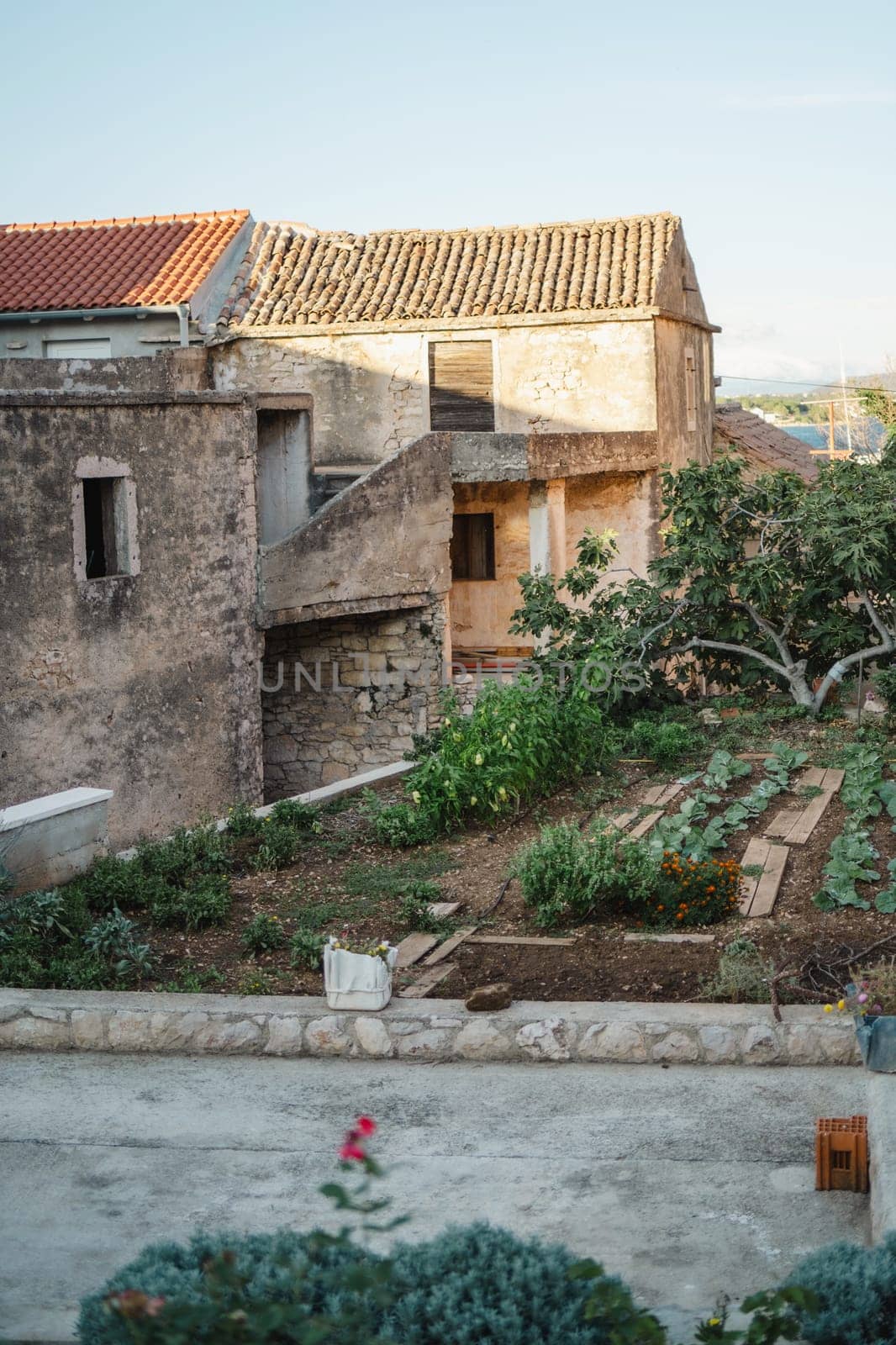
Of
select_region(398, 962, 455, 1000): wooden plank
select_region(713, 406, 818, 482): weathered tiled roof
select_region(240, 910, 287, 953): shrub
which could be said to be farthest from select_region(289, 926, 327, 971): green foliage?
select_region(713, 406, 818, 482): weathered tiled roof

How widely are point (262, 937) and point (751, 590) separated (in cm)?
732

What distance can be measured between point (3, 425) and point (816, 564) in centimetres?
747

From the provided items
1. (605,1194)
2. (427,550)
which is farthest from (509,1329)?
(427,550)

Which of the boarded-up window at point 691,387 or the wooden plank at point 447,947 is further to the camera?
the boarded-up window at point 691,387

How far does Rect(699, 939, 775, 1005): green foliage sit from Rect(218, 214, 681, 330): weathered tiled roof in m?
16.0

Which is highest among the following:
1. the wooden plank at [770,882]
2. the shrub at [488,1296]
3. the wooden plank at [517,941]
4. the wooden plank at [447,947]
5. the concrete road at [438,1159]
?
the wooden plank at [770,882]

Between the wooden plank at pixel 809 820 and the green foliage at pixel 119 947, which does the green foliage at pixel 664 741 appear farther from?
the green foliage at pixel 119 947

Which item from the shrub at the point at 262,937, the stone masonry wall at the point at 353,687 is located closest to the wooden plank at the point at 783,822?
the shrub at the point at 262,937

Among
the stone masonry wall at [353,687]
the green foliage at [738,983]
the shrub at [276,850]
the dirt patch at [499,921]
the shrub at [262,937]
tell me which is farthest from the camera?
the stone masonry wall at [353,687]

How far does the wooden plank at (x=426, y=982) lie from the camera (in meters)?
7.33

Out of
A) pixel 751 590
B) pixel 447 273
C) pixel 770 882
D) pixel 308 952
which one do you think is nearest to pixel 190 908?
pixel 308 952

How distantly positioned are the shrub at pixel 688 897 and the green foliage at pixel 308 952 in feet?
5.79

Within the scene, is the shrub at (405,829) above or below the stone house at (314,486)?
below

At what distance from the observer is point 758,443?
27.4 metres
